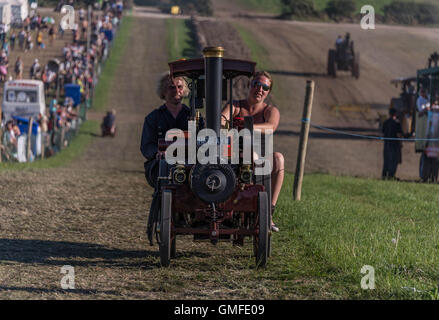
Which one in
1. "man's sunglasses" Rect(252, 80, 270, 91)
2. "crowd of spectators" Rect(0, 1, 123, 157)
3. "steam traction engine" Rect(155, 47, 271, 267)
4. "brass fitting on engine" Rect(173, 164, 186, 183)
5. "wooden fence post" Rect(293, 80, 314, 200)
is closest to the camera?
"steam traction engine" Rect(155, 47, 271, 267)

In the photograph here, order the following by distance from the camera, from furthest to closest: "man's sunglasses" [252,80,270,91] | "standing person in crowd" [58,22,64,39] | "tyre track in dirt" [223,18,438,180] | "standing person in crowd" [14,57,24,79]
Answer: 1. "standing person in crowd" [58,22,64,39]
2. "standing person in crowd" [14,57,24,79]
3. "tyre track in dirt" [223,18,438,180]
4. "man's sunglasses" [252,80,270,91]

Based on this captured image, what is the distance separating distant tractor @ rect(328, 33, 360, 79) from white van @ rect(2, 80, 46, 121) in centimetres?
1867

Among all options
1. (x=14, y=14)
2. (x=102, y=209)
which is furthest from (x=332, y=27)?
(x=102, y=209)

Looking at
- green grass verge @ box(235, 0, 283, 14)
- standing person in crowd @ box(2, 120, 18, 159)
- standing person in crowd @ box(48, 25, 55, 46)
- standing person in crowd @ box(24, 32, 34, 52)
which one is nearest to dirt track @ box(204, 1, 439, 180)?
green grass verge @ box(235, 0, 283, 14)

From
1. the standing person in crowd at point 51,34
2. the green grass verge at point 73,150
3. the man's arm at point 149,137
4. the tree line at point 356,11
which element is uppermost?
the tree line at point 356,11

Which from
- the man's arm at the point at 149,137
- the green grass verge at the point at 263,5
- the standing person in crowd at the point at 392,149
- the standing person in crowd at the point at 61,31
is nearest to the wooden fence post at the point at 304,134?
the man's arm at the point at 149,137

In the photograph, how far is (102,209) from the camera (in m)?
9.96

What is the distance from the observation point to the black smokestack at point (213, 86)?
5.87 m

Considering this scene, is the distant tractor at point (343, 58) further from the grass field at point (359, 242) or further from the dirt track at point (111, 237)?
the grass field at point (359, 242)

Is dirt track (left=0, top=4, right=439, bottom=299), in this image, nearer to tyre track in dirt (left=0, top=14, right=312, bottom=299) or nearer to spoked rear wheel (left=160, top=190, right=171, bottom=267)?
tyre track in dirt (left=0, top=14, right=312, bottom=299)

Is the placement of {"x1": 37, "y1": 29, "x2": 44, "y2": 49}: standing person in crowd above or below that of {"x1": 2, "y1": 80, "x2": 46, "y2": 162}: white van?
above

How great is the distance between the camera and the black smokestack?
231 inches

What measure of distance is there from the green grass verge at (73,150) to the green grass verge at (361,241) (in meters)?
7.67
